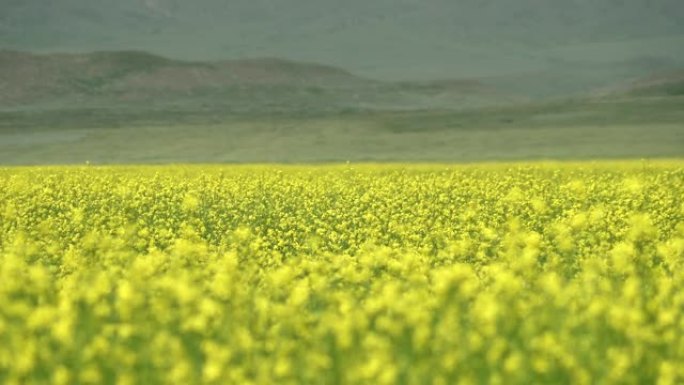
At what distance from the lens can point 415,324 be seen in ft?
21.3

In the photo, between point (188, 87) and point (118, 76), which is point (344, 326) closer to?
point (118, 76)

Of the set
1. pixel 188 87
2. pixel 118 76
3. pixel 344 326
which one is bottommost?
pixel 344 326

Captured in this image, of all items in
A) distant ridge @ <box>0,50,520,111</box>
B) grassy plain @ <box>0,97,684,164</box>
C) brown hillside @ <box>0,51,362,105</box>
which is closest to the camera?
grassy plain @ <box>0,97,684,164</box>

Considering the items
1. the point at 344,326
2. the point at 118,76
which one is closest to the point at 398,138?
the point at 344,326

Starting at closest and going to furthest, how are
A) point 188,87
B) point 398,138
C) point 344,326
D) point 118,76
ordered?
point 344,326, point 398,138, point 118,76, point 188,87

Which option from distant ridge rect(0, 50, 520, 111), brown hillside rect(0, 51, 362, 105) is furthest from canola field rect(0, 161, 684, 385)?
brown hillside rect(0, 51, 362, 105)

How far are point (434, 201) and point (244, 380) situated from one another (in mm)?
13898

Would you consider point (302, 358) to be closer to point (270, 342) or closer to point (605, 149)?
point (270, 342)

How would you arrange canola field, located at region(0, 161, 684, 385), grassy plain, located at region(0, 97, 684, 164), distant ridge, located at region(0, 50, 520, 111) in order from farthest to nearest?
distant ridge, located at region(0, 50, 520, 111) < grassy plain, located at region(0, 97, 684, 164) < canola field, located at region(0, 161, 684, 385)

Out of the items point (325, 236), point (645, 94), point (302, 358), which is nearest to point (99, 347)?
point (302, 358)

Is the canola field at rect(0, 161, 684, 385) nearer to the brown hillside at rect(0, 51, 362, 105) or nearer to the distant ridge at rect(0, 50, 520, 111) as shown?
the distant ridge at rect(0, 50, 520, 111)

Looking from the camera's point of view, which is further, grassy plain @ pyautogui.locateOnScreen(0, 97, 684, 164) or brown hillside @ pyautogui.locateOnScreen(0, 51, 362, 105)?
brown hillside @ pyautogui.locateOnScreen(0, 51, 362, 105)

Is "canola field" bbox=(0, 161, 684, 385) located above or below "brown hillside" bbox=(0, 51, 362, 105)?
below

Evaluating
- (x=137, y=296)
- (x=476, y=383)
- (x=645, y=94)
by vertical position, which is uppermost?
(x=645, y=94)
